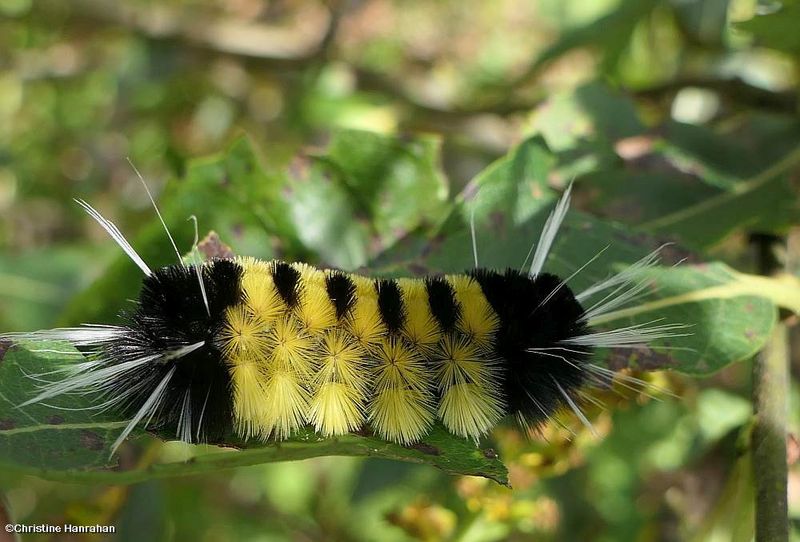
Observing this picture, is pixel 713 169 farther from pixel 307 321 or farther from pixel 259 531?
pixel 259 531

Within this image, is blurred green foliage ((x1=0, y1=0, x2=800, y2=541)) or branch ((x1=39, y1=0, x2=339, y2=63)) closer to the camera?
blurred green foliage ((x1=0, y1=0, x2=800, y2=541))

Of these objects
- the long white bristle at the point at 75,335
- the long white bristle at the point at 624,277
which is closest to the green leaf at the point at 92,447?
the long white bristle at the point at 75,335

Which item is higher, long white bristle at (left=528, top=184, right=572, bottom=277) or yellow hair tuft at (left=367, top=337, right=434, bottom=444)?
long white bristle at (left=528, top=184, right=572, bottom=277)

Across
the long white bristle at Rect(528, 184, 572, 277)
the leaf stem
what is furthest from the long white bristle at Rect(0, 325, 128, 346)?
the leaf stem

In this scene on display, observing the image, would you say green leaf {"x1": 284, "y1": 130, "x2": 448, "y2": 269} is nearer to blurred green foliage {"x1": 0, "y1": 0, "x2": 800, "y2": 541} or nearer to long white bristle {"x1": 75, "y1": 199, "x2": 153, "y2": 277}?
blurred green foliage {"x1": 0, "y1": 0, "x2": 800, "y2": 541}

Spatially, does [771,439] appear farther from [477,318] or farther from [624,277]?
[477,318]

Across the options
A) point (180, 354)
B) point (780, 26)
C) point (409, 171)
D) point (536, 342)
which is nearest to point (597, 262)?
point (536, 342)

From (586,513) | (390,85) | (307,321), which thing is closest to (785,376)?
(307,321)
